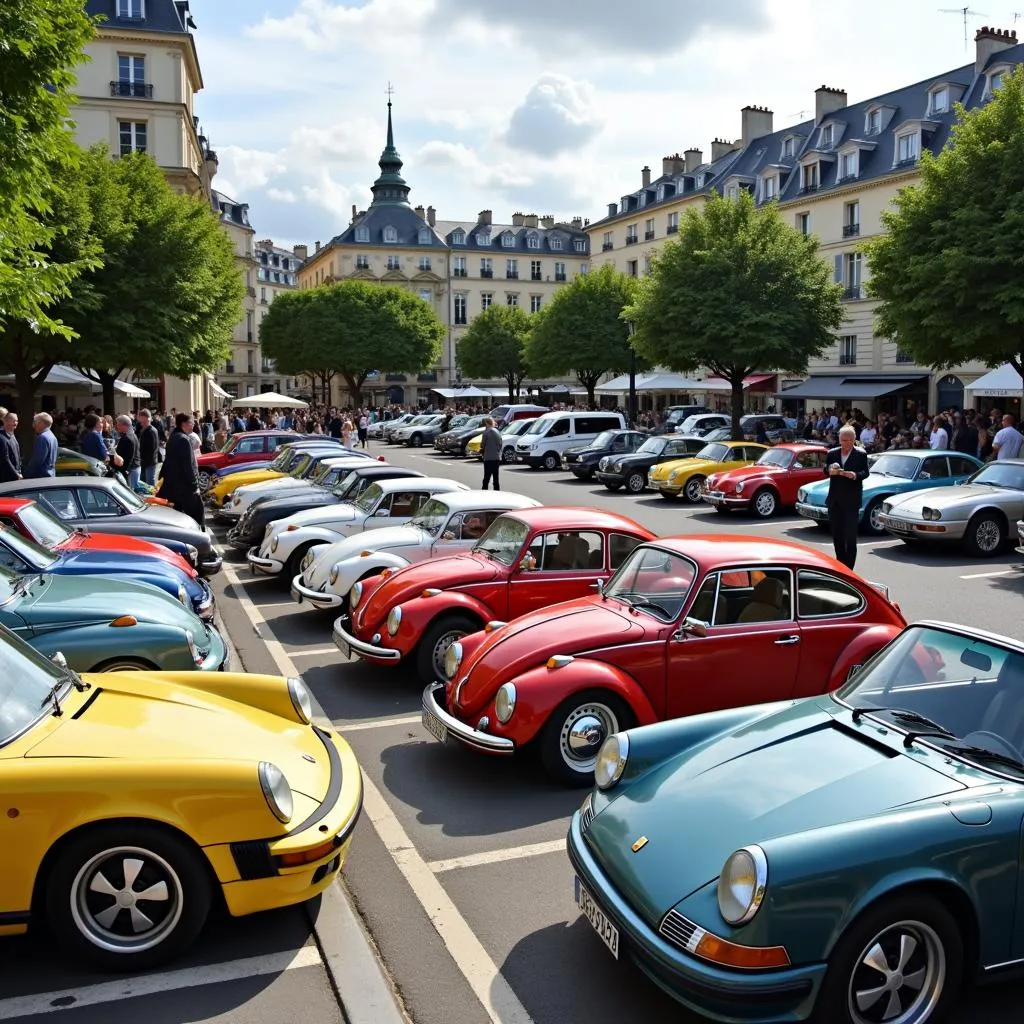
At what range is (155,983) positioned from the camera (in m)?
4.04

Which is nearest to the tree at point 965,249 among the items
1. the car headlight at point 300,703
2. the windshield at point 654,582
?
the windshield at point 654,582

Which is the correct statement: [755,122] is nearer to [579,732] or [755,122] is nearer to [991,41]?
[991,41]

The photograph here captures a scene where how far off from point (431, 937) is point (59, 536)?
6.42 meters

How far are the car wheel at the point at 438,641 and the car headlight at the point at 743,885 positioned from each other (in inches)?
184

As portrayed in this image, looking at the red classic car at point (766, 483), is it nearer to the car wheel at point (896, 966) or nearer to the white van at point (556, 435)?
the white van at point (556, 435)

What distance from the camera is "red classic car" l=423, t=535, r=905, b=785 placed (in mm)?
6008

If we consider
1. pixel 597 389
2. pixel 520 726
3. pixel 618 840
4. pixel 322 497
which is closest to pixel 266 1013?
pixel 618 840

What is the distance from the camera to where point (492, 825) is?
564 cm

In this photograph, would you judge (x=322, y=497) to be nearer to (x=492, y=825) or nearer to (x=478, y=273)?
(x=492, y=825)

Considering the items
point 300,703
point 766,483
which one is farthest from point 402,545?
point 766,483

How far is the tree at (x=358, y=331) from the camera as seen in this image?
239ft

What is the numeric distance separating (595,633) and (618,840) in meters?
2.32

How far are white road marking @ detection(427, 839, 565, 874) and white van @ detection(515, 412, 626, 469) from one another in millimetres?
27611

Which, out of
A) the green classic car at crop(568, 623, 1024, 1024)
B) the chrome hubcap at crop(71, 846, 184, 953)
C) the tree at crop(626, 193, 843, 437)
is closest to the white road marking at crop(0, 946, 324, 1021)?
the chrome hubcap at crop(71, 846, 184, 953)
